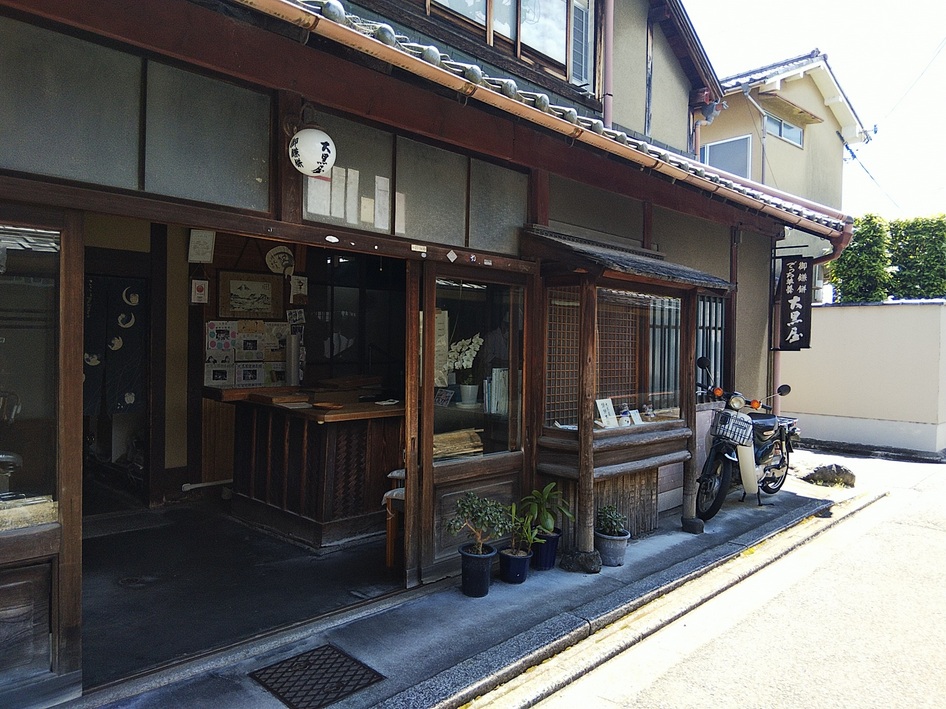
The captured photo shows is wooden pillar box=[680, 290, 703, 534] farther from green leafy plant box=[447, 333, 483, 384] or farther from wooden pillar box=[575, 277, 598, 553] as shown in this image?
green leafy plant box=[447, 333, 483, 384]

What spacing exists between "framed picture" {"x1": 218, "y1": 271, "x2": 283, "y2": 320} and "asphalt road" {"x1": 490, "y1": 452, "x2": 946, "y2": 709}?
6.15 m

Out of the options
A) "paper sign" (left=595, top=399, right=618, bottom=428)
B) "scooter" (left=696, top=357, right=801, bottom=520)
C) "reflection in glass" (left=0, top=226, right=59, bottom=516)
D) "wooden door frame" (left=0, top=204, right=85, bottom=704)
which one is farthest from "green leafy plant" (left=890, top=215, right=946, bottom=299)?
"reflection in glass" (left=0, top=226, right=59, bottom=516)

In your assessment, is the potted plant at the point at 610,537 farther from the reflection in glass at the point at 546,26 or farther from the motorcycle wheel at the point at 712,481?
the reflection in glass at the point at 546,26

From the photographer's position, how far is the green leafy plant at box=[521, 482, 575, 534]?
246 inches

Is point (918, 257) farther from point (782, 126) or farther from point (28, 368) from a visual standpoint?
point (28, 368)

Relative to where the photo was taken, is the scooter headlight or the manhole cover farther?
the scooter headlight

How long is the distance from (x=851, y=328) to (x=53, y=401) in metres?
16.3

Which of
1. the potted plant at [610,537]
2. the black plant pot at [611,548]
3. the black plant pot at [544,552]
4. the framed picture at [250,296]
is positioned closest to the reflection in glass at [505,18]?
the framed picture at [250,296]

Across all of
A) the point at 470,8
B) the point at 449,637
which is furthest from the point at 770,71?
the point at 449,637

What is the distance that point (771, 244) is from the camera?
37.2 ft

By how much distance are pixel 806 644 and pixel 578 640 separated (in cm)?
190

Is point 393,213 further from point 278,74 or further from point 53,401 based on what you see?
point 53,401

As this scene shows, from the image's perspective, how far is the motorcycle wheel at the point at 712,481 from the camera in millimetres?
8656

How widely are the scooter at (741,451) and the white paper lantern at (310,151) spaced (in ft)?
20.2
